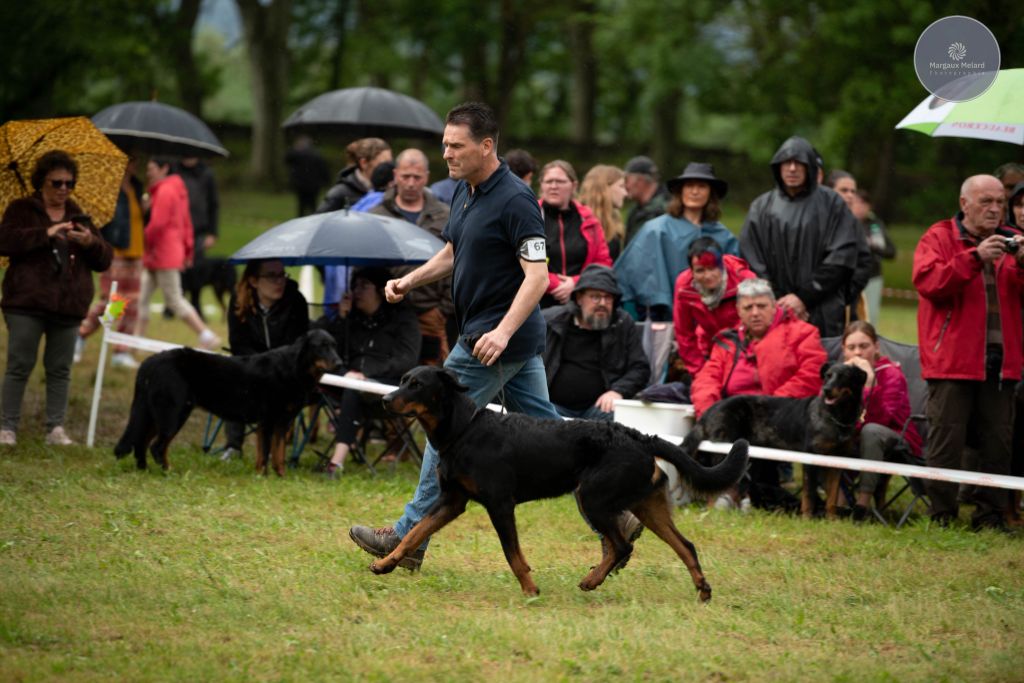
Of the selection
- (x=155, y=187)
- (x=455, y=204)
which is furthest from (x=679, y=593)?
(x=155, y=187)

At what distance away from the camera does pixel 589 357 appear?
893cm

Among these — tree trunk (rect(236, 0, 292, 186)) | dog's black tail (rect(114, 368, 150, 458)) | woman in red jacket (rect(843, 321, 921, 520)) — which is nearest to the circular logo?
woman in red jacket (rect(843, 321, 921, 520))

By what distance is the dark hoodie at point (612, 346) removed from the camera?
29.1 feet

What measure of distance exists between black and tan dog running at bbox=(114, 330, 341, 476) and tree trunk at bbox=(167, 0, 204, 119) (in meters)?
27.9

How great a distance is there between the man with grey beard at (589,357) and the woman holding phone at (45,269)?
10.9ft

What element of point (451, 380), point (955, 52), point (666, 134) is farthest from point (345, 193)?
point (666, 134)

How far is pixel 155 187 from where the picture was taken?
1360cm

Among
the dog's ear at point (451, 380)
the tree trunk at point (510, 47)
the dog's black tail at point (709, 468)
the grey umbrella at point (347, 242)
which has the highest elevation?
the tree trunk at point (510, 47)

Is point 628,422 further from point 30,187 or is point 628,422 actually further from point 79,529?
point 30,187

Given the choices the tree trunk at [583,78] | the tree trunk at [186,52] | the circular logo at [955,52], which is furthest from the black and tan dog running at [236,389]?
the tree trunk at [583,78]

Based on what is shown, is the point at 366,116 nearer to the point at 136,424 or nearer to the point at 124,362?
the point at 124,362

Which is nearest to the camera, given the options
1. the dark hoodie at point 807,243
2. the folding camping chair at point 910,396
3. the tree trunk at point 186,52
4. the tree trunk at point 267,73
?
the folding camping chair at point 910,396

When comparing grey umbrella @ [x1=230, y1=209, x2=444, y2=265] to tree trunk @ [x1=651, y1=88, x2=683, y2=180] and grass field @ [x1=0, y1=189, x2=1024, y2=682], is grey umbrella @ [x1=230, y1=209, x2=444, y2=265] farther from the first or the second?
tree trunk @ [x1=651, y1=88, x2=683, y2=180]

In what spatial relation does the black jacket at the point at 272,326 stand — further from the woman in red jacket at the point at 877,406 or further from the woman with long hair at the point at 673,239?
the woman in red jacket at the point at 877,406
